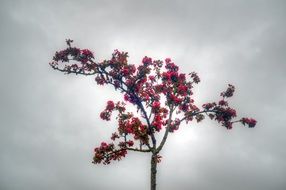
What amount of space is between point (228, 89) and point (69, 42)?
11.5 meters

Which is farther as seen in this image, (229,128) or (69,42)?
(229,128)

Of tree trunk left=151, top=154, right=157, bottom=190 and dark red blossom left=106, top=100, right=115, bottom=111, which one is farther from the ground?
dark red blossom left=106, top=100, right=115, bottom=111

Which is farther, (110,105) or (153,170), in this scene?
(110,105)

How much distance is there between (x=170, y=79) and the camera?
22.3 meters

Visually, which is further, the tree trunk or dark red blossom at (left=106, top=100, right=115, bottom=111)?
dark red blossom at (left=106, top=100, right=115, bottom=111)

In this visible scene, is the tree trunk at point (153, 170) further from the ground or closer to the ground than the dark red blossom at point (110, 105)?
closer to the ground

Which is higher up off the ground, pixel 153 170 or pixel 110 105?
pixel 110 105

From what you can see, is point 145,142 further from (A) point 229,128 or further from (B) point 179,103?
(A) point 229,128

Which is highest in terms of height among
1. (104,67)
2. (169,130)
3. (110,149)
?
(104,67)

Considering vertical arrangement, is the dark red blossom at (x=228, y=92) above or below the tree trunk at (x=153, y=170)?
above

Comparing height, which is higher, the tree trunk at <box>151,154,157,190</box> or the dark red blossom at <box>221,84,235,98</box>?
the dark red blossom at <box>221,84,235,98</box>

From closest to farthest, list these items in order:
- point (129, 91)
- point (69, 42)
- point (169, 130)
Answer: point (69, 42) → point (129, 91) → point (169, 130)

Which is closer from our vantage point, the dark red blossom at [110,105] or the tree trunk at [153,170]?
the tree trunk at [153,170]

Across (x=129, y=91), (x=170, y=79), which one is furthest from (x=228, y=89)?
(x=129, y=91)
